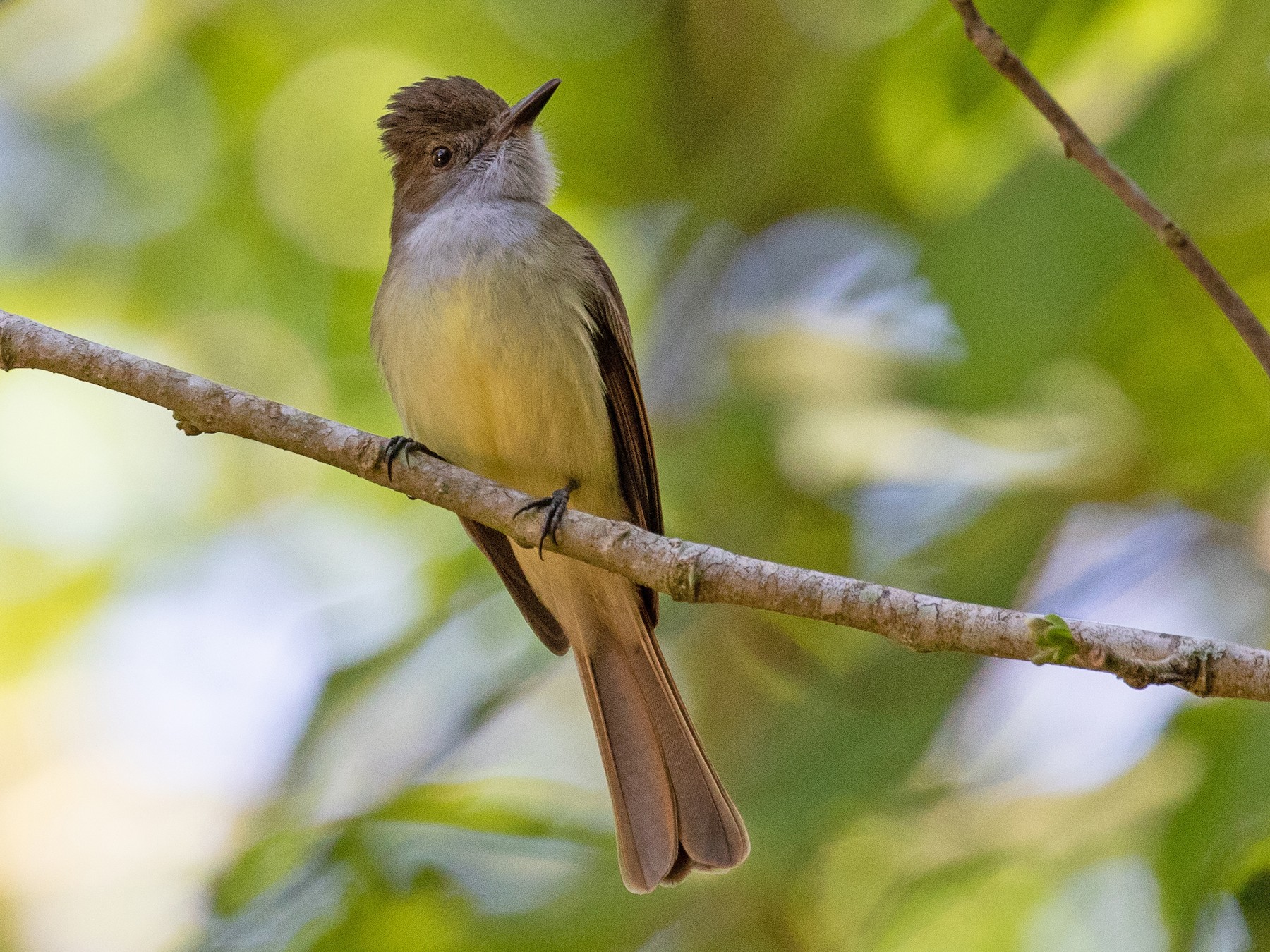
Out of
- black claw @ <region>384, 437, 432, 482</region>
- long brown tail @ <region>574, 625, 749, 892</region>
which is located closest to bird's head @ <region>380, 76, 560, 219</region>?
black claw @ <region>384, 437, 432, 482</region>

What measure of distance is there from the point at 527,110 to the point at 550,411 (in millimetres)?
1073

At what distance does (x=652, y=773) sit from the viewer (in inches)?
157

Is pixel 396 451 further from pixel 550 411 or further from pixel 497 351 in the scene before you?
pixel 550 411

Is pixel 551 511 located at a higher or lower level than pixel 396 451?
lower

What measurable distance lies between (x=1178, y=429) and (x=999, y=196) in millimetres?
783

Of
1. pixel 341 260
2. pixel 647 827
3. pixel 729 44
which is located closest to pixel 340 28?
pixel 341 260

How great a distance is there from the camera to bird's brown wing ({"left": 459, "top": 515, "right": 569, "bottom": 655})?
4398mm

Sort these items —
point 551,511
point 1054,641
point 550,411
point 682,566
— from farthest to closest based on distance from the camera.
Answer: point 550,411, point 551,511, point 682,566, point 1054,641

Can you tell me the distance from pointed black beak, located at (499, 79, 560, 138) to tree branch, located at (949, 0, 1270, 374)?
2.05 m

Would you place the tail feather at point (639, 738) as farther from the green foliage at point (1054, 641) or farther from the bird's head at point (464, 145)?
the green foliage at point (1054, 641)

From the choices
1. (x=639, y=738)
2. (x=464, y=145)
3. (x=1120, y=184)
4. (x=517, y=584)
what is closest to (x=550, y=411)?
(x=517, y=584)

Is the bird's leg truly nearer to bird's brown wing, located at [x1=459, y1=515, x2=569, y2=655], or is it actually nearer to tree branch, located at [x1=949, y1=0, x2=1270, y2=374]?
bird's brown wing, located at [x1=459, y1=515, x2=569, y2=655]

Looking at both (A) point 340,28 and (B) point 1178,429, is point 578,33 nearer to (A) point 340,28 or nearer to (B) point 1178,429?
(A) point 340,28

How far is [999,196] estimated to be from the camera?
3.69 meters
